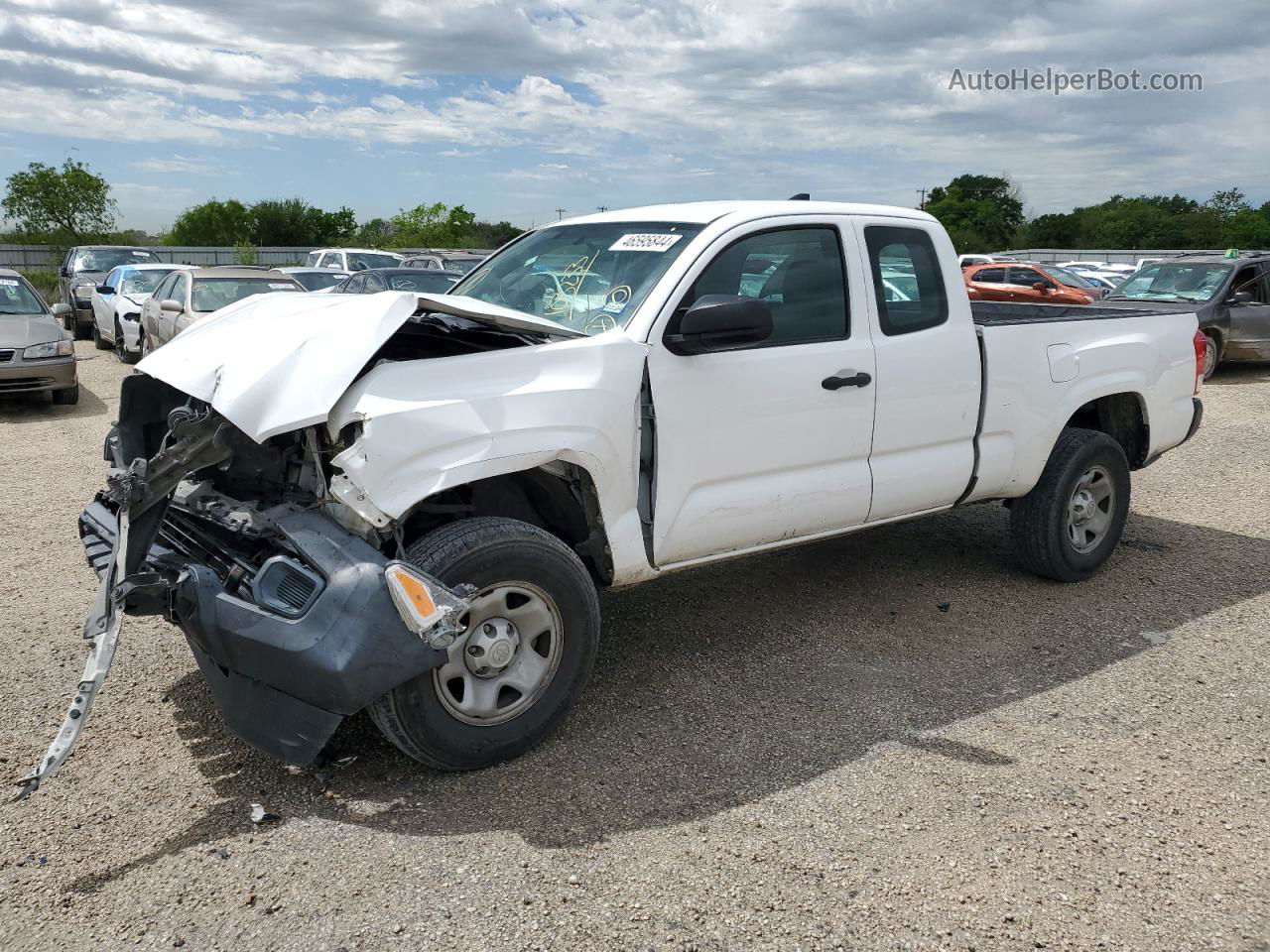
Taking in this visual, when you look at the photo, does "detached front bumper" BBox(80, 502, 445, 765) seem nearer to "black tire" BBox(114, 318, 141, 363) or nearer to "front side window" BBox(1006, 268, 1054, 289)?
"black tire" BBox(114, 318, 141, 363)

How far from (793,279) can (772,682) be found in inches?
71.3

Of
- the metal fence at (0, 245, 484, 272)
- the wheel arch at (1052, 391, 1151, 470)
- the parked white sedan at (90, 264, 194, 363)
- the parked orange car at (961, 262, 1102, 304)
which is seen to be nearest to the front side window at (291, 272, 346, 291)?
the parked white sedan at (90, 264, 194, 363)

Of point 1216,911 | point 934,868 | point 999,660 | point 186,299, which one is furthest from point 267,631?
point 186,299

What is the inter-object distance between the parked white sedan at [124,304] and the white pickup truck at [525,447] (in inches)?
479

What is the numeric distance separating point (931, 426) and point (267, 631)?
10.6 feet

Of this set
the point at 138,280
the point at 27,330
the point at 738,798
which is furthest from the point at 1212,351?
the point at 138,280

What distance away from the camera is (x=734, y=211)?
15.5 feet

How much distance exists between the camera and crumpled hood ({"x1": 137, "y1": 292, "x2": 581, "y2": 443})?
3.55 metres

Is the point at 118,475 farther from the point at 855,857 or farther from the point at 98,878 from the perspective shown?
the point at 855,857

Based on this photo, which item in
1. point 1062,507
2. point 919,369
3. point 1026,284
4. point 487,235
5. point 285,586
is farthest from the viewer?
point 487,235

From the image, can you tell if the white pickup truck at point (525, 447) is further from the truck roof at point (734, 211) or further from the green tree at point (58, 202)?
the green tree at point (58, 202)

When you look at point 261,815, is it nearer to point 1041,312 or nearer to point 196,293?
point 1041,312

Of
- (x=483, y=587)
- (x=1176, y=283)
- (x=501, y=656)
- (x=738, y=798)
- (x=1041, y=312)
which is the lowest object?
(x=738, y=798)

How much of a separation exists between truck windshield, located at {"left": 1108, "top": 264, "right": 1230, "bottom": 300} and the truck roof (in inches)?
441
